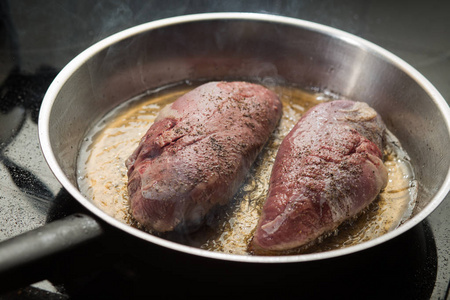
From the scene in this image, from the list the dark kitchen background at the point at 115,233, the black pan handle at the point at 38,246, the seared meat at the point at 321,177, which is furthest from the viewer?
the seared meat at the point at 321,177

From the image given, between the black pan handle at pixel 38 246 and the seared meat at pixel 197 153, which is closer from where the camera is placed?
the black pan handle at pixel 38 246

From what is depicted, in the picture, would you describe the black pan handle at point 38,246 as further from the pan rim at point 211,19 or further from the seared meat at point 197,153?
the seared meat at point 197,153

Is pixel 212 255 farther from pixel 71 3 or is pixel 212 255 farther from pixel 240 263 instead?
pixel 71 3

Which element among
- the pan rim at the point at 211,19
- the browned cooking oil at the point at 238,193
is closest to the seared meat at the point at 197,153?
the browned cooking oil at the point at 238,193

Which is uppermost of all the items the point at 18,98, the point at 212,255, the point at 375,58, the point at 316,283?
the point at 375,58

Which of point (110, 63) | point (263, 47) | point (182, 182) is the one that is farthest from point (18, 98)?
point (263, 47)

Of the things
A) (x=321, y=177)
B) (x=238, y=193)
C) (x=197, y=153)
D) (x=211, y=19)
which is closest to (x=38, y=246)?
(x=197, y=153)
